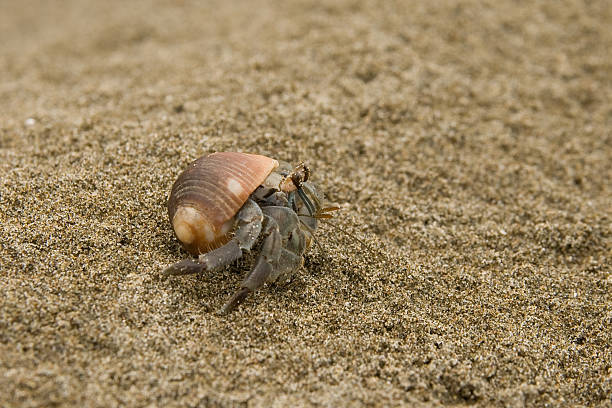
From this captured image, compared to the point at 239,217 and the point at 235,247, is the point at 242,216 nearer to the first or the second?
the point at 239,217

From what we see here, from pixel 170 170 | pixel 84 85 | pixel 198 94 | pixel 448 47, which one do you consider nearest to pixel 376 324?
pixel 170 170

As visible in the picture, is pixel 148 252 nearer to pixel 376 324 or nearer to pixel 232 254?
pixel 232 254

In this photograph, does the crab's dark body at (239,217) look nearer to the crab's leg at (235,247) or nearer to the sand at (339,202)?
the crab's leg at (235,247)

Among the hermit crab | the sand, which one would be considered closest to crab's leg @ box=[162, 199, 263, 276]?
the hermit crab

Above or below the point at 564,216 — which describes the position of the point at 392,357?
below

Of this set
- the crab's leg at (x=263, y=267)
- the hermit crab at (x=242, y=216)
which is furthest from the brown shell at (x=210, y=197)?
the crab's leg at (x=263, y=267)

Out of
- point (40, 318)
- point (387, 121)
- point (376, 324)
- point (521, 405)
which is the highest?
point (387, 121)

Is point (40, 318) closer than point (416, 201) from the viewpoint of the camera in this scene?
Yes
